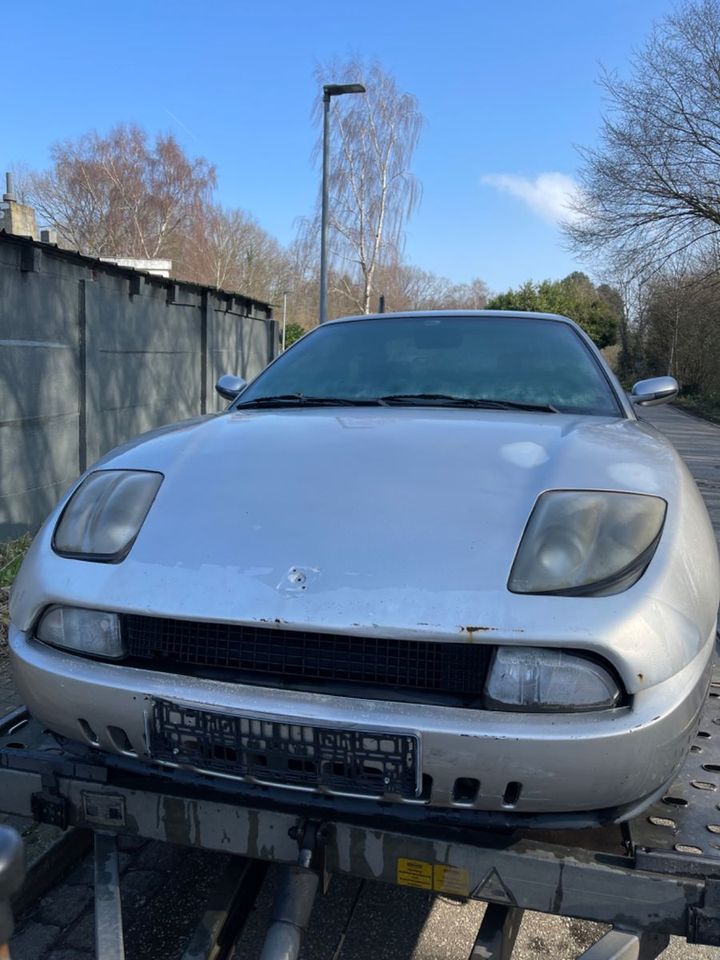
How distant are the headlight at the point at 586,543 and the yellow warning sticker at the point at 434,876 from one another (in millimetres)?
577

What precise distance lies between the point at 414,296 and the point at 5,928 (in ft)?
171

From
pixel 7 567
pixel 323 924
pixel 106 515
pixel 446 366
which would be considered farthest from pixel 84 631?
pixel 7 567

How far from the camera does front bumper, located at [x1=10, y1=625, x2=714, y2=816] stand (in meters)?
1.48

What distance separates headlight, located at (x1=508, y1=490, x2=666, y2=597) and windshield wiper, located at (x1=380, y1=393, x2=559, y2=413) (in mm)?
813

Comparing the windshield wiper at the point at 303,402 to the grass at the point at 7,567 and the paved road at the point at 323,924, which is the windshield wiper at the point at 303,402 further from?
the grass at the point at 7,567

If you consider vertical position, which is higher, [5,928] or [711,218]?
[711,218]

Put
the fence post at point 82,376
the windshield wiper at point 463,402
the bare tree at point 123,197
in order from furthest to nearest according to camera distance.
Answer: the bare tree at point 123,197 → the fence post at point 82,376 → the windshield wiper at point 463,402

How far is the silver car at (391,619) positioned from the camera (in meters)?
1.52

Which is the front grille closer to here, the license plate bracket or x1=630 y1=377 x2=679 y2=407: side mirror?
the license plate bracket

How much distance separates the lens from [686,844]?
1.56 meters

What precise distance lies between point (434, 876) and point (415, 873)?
39 mm

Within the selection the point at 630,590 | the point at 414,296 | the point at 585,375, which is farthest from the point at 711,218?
the point at 414,296

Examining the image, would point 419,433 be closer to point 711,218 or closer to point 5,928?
point 5,928

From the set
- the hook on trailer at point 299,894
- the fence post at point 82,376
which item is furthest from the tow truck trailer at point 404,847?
the fence post at point 82,376
